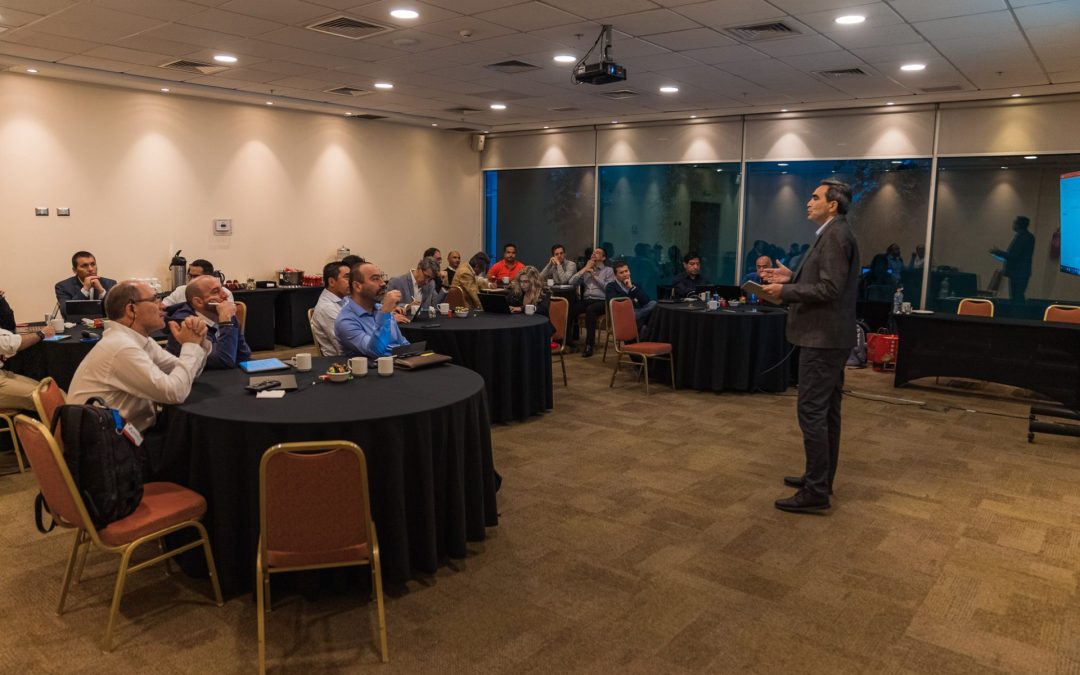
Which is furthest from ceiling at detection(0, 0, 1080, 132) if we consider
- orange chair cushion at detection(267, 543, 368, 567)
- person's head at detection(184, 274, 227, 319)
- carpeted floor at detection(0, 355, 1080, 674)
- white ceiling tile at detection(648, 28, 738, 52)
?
orange chair cushion at detection(267, 543, 368, 567)

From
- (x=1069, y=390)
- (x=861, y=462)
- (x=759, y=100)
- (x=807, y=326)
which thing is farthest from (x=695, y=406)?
(x=759, y=100)

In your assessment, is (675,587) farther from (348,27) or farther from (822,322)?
(348,27)

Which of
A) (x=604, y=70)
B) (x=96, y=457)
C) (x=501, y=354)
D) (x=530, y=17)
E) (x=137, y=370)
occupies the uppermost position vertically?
(x=530, y=17)

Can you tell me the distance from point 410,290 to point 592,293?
325 centimetres

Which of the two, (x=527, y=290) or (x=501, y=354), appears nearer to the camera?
(x=501, y=354)

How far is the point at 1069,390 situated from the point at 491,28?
6.05 m

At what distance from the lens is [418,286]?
735 centimetres

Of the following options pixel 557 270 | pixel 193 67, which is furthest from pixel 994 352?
pixel 193 67

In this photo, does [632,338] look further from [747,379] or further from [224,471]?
[224,471]

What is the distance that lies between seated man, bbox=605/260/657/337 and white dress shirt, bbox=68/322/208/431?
649cm

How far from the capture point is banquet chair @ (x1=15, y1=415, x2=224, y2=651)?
101 inches

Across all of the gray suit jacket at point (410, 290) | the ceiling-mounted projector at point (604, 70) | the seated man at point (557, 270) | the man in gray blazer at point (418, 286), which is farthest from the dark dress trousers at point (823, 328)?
the seated man at point (557, 270)

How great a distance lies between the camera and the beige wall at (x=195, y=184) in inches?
319

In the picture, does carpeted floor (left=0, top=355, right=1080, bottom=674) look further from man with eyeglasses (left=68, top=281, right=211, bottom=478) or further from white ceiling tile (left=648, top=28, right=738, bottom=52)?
white ceiling tile (left=648, top=28, right=738, bottom=52)
